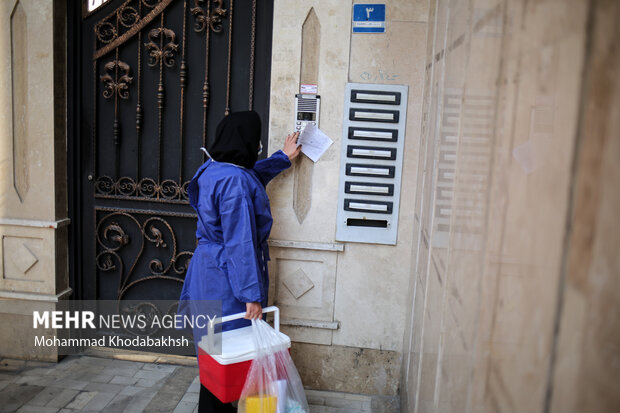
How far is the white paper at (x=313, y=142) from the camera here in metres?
3.07

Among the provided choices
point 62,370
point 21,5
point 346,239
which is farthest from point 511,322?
point 21,5

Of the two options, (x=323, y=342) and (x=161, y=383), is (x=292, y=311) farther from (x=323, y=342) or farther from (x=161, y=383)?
(x=161, y=383)

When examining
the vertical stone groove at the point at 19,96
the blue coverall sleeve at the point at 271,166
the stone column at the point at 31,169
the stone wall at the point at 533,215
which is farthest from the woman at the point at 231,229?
the vertical stone groove at the point at 19,96

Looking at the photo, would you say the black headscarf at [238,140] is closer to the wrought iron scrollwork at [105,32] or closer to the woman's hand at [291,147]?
the woman's hand at [291,147]

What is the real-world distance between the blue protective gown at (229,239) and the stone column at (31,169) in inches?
53.4

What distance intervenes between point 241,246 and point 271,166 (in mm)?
747

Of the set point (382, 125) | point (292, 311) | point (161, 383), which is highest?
point (382, 125)

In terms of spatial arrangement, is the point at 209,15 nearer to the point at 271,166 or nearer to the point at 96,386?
the point at 271,166

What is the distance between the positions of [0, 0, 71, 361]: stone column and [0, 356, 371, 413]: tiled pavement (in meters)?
0.20

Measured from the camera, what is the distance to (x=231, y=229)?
94.4 inches

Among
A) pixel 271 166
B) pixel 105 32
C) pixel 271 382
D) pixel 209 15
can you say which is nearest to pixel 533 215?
pixel 271 382

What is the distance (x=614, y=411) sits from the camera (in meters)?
0.51

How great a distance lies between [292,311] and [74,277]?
171 cm

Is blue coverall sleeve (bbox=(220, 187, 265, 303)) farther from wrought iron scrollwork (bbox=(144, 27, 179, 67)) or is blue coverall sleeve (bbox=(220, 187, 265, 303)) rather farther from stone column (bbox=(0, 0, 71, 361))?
stone column (bbox=(0, 0, 71, 361))
